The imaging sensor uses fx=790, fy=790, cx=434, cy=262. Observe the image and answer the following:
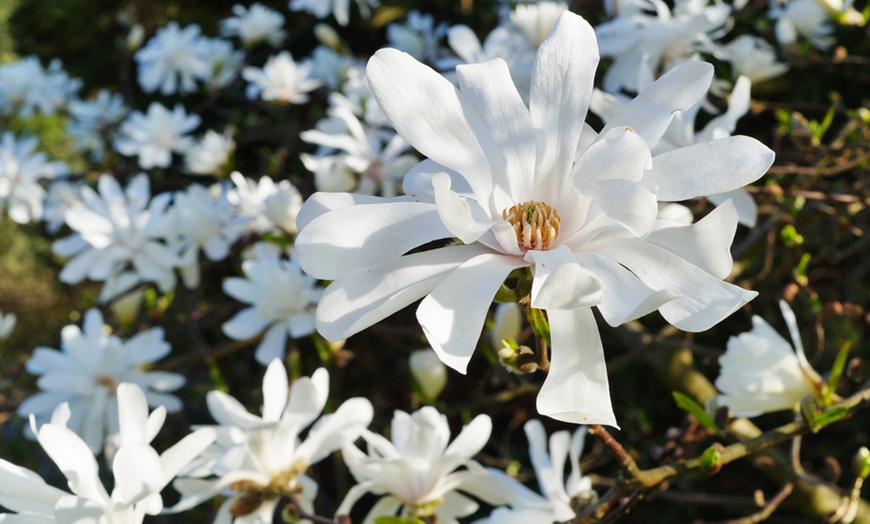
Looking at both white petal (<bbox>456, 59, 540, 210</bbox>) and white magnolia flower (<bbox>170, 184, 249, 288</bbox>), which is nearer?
white petal (<bbox>456, 59, 540, 210</bbox>)

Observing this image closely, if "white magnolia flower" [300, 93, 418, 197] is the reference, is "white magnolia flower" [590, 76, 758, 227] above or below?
above

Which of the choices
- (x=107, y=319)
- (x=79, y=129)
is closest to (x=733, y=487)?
(x=107, y=319)

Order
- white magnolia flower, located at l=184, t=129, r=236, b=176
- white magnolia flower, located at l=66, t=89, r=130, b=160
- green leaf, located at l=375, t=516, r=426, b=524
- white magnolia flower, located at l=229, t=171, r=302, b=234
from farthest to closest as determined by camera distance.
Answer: white magnolia flower, located at l=66, t=89, r=130, b=160, white magnolia flower, located at l=184, t=129, r=236, b=176, white magnolia flower, located at l=229, t=171, r=302, b=234, green leaf, located at l=375, t=516, r=426, b=524

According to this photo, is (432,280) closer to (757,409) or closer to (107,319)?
(757,409)

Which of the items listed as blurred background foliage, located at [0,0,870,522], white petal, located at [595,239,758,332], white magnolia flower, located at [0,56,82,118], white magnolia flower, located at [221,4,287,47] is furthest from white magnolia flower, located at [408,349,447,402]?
white magnolia flower, located at [0,56,82,118]

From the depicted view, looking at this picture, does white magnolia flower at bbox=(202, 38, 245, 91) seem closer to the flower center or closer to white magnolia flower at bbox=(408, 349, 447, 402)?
white magnolia flower at bbox=(408, 349, 447, 402)

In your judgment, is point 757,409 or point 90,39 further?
point 90,39
